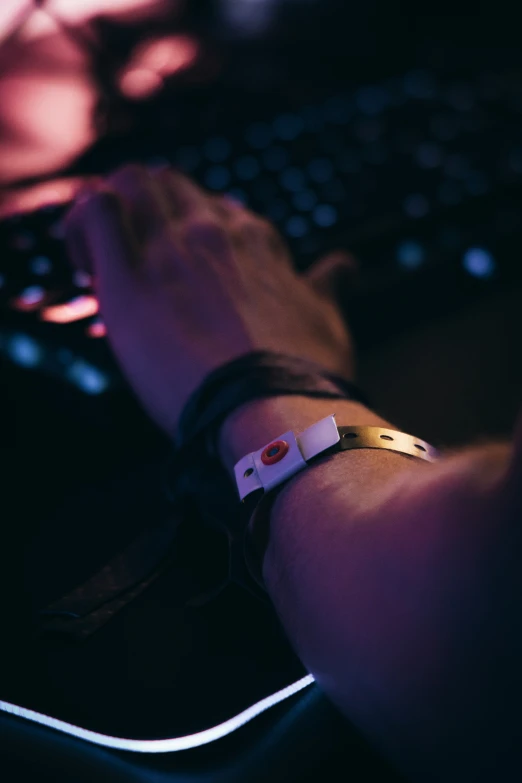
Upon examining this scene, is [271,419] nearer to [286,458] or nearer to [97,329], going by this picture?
[286,458]

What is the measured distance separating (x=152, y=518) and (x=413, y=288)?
33cm

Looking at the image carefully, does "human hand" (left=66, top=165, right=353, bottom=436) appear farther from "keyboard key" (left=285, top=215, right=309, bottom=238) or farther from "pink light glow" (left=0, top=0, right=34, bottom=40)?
"pink light glow" (left=0, top=0, right=34, bottom=40)

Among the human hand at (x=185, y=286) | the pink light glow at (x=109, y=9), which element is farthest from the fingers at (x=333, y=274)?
the pink light glow at (x=109, y=9)

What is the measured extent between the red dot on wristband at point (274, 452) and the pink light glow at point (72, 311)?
0.25 metres

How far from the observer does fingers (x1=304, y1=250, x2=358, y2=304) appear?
0.54 metres

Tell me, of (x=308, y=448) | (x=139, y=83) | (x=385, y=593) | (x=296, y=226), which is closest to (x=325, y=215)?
(x=296, y=226)

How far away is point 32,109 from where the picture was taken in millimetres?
638

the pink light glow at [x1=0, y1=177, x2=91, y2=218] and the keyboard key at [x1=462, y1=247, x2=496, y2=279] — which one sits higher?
the pink light glow at [x1=0, y1=177, x2=91, y2=218]

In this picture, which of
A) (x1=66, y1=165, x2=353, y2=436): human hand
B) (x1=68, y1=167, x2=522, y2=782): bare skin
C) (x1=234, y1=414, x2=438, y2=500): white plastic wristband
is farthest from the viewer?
(x1=66, y1=165, x2=353, y2=436): human hand

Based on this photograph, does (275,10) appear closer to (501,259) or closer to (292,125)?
(292,125)

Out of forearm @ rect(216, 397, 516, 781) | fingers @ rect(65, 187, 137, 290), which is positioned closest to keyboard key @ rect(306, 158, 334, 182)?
fingers @ rect(65, 187, 137, 290)

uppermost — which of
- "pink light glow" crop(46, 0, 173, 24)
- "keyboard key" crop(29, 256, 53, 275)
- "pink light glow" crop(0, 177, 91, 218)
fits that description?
"pink light glow" crop(46, 0, 173, 24)

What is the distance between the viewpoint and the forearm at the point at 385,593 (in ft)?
0.69

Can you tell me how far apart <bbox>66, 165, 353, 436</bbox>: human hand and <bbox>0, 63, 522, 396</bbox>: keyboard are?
0.09 feet
